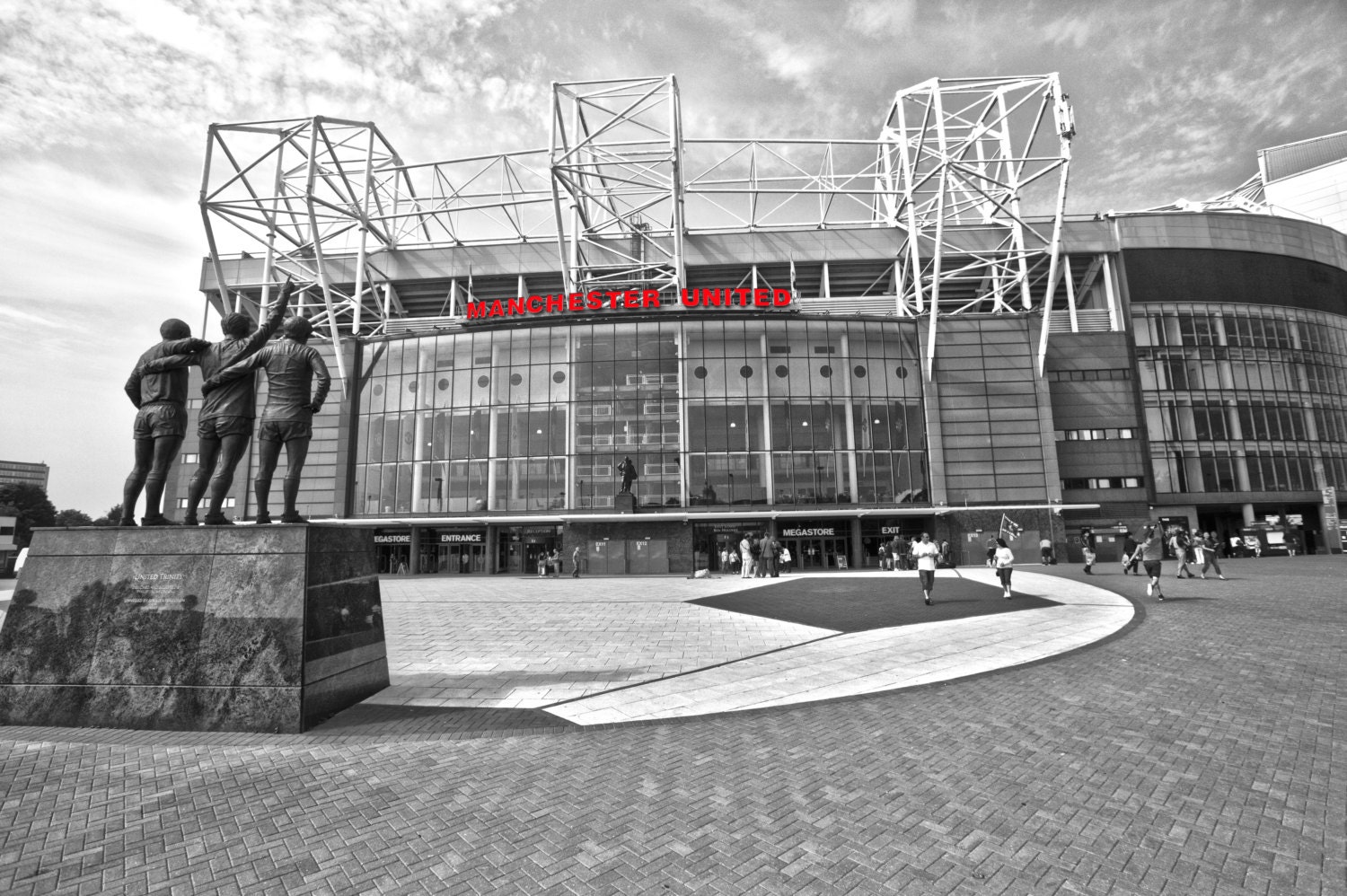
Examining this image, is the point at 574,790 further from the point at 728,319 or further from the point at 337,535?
the point at 728,319

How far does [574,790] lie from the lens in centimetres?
494

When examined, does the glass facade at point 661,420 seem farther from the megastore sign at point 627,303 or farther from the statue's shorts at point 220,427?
the statue's shorts at point 220,427

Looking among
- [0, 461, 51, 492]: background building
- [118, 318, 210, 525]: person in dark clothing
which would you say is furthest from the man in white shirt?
[0, 461, 51, 492]: background building

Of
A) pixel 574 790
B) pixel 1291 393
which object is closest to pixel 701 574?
pixel 574 790

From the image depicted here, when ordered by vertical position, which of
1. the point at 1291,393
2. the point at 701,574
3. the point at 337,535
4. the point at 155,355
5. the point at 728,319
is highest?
the point at 728,319

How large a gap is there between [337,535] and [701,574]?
2371 centimetres

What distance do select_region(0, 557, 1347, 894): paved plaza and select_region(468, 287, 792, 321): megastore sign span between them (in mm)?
30268

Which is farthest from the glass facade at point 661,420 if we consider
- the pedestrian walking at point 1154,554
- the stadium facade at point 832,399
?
the pedestrian walking at point 1154,554

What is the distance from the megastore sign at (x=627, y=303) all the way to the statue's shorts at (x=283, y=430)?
3083cm

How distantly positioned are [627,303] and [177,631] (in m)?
33.4

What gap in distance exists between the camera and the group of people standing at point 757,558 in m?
28.6

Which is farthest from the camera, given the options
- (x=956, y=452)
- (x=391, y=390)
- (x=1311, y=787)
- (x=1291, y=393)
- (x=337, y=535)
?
(x=1291, y=393)

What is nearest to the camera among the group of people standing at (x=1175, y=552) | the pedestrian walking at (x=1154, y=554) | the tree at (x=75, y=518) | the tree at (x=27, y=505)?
the pedestrian walking at (x=1154, y=554)

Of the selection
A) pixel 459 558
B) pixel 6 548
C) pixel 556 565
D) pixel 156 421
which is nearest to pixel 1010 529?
pixel 556 565
